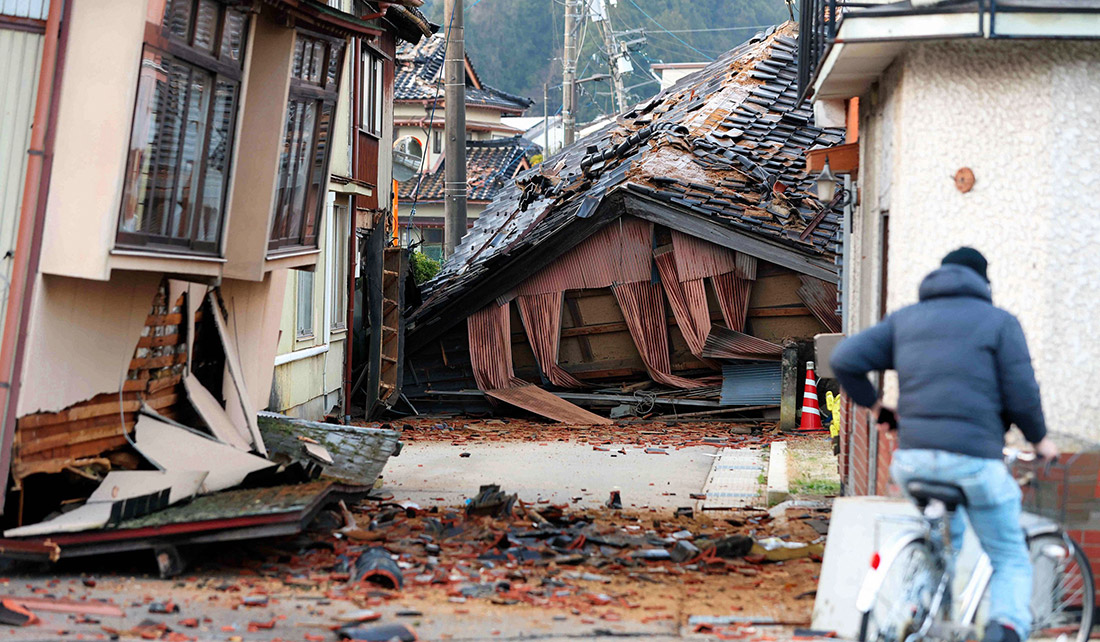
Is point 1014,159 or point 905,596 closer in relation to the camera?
point 905,596

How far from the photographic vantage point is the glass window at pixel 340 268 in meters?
16.9

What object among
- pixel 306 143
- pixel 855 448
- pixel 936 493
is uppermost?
pixel 306 143

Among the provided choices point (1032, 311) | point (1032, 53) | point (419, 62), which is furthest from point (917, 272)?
point (419, 62)

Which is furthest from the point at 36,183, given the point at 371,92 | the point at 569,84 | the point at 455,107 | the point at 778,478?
the point at 569,84

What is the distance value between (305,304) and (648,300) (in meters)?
5.24

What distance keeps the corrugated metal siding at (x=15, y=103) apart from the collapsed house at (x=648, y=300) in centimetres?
1079

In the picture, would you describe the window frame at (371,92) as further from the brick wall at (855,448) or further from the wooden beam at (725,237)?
the brick wall at (855,448)

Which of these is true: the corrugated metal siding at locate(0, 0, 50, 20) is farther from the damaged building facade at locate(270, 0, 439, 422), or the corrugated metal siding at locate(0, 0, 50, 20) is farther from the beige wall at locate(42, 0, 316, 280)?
the damaged building facade at locate(270, 0, 439, 422)

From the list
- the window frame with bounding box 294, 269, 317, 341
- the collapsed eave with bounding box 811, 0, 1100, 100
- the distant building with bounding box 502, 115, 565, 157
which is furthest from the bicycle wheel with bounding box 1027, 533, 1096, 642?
the distant building with bounding box 502, 115, 565, 157

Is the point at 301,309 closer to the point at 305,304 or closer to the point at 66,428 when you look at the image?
the point at 305,304

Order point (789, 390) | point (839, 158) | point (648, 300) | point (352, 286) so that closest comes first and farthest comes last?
point (839, 158) → point (789, 390) → point (352, 286) → point (648, 300)

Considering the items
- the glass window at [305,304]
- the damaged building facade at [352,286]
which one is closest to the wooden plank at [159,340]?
the damaged building facade at [352,286]

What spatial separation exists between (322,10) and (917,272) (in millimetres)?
5024

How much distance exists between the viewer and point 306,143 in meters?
9.69
